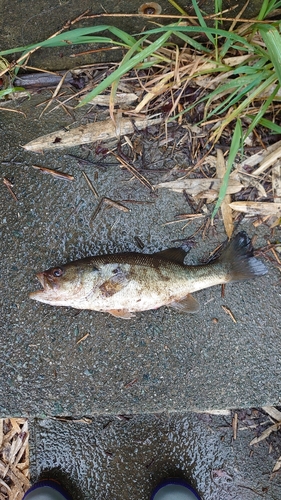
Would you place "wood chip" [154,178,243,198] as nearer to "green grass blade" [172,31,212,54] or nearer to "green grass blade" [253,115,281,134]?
"green grass blade" [253,115,281,134]

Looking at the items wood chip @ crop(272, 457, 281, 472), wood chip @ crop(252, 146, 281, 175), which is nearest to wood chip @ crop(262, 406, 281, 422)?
wood chip @ crop(272, 457, 281, 472)

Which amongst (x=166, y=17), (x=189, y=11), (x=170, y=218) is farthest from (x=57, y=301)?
(x=189, y=11)

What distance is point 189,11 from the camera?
2.70 meters

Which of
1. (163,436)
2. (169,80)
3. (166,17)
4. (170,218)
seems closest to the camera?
(166,17)

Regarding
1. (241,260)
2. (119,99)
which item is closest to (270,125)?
(241,260)

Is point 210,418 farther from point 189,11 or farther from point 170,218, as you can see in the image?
point 189,11

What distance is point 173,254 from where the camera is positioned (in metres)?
2.82

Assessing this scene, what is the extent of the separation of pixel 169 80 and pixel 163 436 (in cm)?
308

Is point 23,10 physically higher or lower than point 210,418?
higher

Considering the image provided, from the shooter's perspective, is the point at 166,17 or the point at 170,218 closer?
the point at 166,17

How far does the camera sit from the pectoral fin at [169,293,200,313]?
279 centimetres

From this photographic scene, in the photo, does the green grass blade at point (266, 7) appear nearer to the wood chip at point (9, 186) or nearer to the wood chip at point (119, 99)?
the wood chip at point (119, 99)

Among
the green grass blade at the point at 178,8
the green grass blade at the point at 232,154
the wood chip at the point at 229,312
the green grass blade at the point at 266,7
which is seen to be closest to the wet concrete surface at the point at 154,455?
the wood chip at the point at 229,312

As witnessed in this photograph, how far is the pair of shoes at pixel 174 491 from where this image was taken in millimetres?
3053
